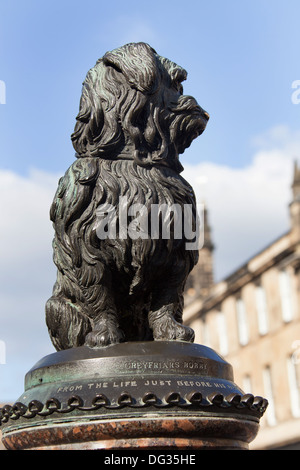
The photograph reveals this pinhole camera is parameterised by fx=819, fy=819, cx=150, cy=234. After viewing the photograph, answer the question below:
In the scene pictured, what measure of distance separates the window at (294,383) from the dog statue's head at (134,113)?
30231 millimetres

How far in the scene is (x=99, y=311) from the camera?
493 cm

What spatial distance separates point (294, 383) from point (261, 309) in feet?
15.3

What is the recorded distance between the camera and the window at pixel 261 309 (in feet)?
127

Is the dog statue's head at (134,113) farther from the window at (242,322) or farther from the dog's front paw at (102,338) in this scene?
the window at (242,322)

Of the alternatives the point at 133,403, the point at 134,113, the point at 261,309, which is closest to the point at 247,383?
the point at 261,309

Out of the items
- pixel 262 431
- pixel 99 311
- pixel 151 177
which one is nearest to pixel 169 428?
pixel 99 311

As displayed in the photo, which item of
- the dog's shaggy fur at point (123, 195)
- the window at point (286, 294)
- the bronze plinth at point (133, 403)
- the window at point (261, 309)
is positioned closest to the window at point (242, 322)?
the window at point (261, 309)

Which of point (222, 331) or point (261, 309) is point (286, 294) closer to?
Answer: point (261, 309)

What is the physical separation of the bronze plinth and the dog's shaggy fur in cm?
29

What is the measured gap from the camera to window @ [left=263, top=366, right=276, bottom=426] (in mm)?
36438

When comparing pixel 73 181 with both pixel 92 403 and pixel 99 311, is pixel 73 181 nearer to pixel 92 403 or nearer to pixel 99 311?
pixel 99 311

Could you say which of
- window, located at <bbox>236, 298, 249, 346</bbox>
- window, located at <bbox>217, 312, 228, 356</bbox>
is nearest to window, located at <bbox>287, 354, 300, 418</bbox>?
window, located at <bbox>236, 298, 249, 346</bbox>

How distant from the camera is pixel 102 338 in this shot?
4.73 m

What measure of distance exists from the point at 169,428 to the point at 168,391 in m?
0.19
